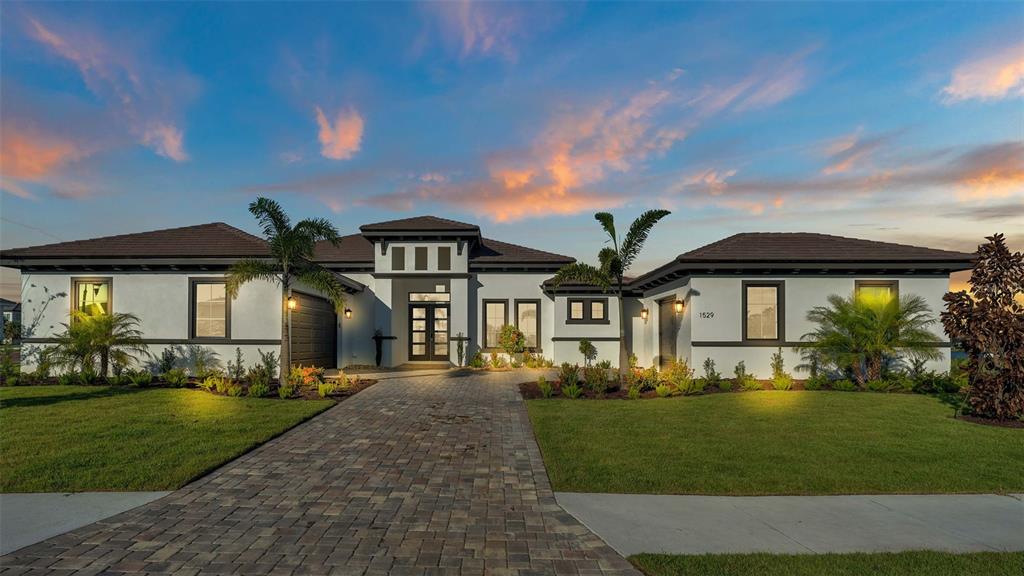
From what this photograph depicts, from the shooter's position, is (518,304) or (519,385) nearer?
(519,385)

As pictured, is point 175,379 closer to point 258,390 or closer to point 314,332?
point 258,390

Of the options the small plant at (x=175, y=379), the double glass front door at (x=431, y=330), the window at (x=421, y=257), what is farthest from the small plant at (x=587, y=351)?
the small plant at (x=175, y=379)

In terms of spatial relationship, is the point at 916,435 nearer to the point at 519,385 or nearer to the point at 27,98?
the point at 519,385

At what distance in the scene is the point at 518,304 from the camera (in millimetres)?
22047

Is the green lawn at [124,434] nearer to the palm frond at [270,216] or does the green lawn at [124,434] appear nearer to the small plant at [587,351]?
the palm frond at [270,216]

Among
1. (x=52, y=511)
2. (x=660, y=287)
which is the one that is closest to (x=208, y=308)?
(x=52, y=511)

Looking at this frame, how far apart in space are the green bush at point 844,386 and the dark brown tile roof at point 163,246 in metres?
17.2

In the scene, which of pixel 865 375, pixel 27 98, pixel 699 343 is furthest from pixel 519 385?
pixel 27 98

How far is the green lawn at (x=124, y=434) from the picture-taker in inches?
243

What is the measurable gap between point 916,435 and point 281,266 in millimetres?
14943

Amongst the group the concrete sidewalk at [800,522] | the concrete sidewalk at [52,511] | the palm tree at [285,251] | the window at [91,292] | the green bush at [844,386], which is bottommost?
the green bush at [844,386]

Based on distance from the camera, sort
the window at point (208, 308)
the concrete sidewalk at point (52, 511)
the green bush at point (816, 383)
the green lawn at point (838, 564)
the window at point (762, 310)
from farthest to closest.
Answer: the window at point (208, 308) < the window at point (762, 310) < the green bush at point (816, 383) < the concrete sidewalk at point (52, 511) < the green lawn at point (838, 564)

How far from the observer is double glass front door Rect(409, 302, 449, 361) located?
22766 mm

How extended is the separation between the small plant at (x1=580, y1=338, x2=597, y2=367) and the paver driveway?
12807mm
